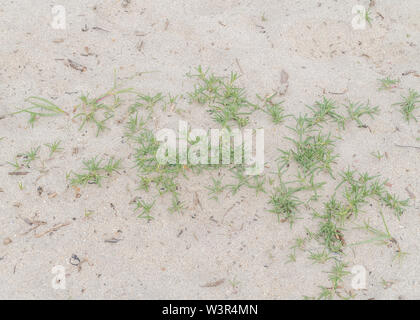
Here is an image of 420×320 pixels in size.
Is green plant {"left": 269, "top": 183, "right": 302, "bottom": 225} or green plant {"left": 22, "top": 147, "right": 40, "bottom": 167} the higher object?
green plant {"left": 22, "top": 147, "right": 40, "bottom": 167}

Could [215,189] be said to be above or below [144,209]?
above

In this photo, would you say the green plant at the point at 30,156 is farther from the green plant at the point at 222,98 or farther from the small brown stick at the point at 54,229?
the green plant at the point at 222,98

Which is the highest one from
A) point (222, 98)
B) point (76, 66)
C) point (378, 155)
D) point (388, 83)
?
point (76, 66)

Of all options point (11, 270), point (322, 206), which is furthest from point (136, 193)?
point (322, 206)

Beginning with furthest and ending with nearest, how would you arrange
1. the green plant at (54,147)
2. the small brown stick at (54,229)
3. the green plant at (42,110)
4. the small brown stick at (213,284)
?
the green plant at (42,110) → the green plant at (54,147) → the small brown stick at (54,229) → the small brown stick at (213,284)

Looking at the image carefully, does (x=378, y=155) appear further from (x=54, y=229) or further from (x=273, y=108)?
(x=54, y=229)

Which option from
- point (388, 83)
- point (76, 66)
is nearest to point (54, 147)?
point (76, 66)

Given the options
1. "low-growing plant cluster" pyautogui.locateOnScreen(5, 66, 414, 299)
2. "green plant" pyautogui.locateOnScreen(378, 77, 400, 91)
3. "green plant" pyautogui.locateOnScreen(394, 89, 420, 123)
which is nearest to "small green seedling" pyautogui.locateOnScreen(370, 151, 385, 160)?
"low-growing plant cluster" pyautogui.locateOnScreen(5, 66, 414, 299)

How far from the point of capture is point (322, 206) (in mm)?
2055

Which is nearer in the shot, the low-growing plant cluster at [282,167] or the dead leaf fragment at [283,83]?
the low-growing plant cluster at [282,167]

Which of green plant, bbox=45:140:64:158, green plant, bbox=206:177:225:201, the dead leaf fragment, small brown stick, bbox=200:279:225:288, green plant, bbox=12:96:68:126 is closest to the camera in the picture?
small brown stick, bbox=200:279:225:288

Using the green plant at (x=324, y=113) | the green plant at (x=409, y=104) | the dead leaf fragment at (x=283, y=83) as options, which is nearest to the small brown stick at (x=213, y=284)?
the green plant at (x=324, y=113)

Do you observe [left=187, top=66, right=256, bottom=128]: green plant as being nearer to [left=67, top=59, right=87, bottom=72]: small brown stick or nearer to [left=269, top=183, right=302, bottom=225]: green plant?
[left=269, top=183, right=302, bottom=225]: green plant

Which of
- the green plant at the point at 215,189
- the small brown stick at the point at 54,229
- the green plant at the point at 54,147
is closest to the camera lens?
the small brown stick at the point at 54,229
